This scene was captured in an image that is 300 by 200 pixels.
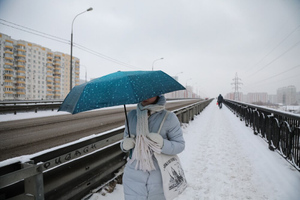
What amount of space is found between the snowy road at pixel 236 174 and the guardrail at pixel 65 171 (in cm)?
39

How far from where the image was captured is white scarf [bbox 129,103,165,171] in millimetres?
1736

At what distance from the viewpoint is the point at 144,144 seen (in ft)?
5.76

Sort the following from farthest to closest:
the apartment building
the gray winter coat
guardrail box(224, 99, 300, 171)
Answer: the apartment building
guardrail box(224, 99, 300, 171)
the gray winter coat

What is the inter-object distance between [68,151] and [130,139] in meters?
1.02

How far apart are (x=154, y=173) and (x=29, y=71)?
105 metres

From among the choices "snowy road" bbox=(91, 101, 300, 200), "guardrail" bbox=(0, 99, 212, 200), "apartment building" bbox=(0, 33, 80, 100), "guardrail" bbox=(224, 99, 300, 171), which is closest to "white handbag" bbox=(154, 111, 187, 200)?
"guardrail" bbox=(0, 99, 212, 200)

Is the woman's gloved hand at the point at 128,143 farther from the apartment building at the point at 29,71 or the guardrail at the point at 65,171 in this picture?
the apartment building at the point at 29,71

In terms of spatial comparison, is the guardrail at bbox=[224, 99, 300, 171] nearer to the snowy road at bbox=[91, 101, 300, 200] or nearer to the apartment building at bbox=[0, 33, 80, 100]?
the snowy road at bbox=[91, 101, 300, 200]

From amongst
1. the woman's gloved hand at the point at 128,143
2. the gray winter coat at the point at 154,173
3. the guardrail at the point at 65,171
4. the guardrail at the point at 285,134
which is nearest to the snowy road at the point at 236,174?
the guardrail at the point at 285,134

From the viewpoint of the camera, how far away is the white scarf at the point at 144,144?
1.74 m

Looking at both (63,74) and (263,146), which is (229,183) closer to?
(263,146)

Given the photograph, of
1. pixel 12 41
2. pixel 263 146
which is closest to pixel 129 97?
pixel 263 146

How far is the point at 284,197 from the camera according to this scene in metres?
3.05

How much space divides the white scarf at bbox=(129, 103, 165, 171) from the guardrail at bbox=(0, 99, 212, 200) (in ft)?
3.30
